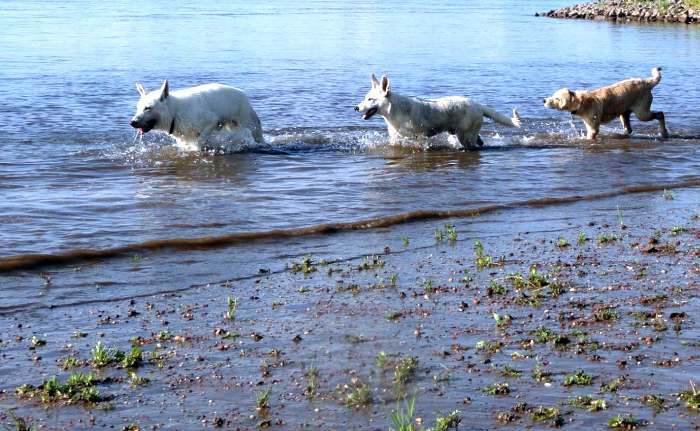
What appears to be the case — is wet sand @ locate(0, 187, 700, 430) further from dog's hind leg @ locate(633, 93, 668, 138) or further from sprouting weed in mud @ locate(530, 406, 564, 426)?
dog's hind leg @ locate(633, 93, 668, 138)

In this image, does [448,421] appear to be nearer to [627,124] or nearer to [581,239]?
[581,239]

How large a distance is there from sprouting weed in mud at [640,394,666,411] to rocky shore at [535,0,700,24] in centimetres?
4780

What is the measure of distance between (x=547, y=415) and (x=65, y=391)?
8.53ft

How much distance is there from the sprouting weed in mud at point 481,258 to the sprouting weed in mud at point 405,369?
2.46 m

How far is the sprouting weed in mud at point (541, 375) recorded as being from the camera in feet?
18.7

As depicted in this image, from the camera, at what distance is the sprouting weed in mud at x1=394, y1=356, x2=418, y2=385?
227 inches

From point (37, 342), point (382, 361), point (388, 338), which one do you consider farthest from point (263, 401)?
point (37, 342)

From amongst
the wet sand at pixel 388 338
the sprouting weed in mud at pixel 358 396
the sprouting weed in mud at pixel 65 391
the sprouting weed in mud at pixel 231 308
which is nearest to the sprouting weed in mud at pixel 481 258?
the wet sand at pixel 388 338

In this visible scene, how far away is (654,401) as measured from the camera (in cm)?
536

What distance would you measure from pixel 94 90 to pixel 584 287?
15.5 metres

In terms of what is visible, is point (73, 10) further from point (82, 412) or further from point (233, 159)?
point (82, 412)

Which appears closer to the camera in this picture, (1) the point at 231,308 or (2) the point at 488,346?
(2) the point at 488,346

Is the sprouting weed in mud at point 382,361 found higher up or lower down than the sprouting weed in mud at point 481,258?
higher up

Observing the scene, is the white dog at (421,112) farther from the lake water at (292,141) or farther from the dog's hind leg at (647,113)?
the dog's hind leg at (647,113)
